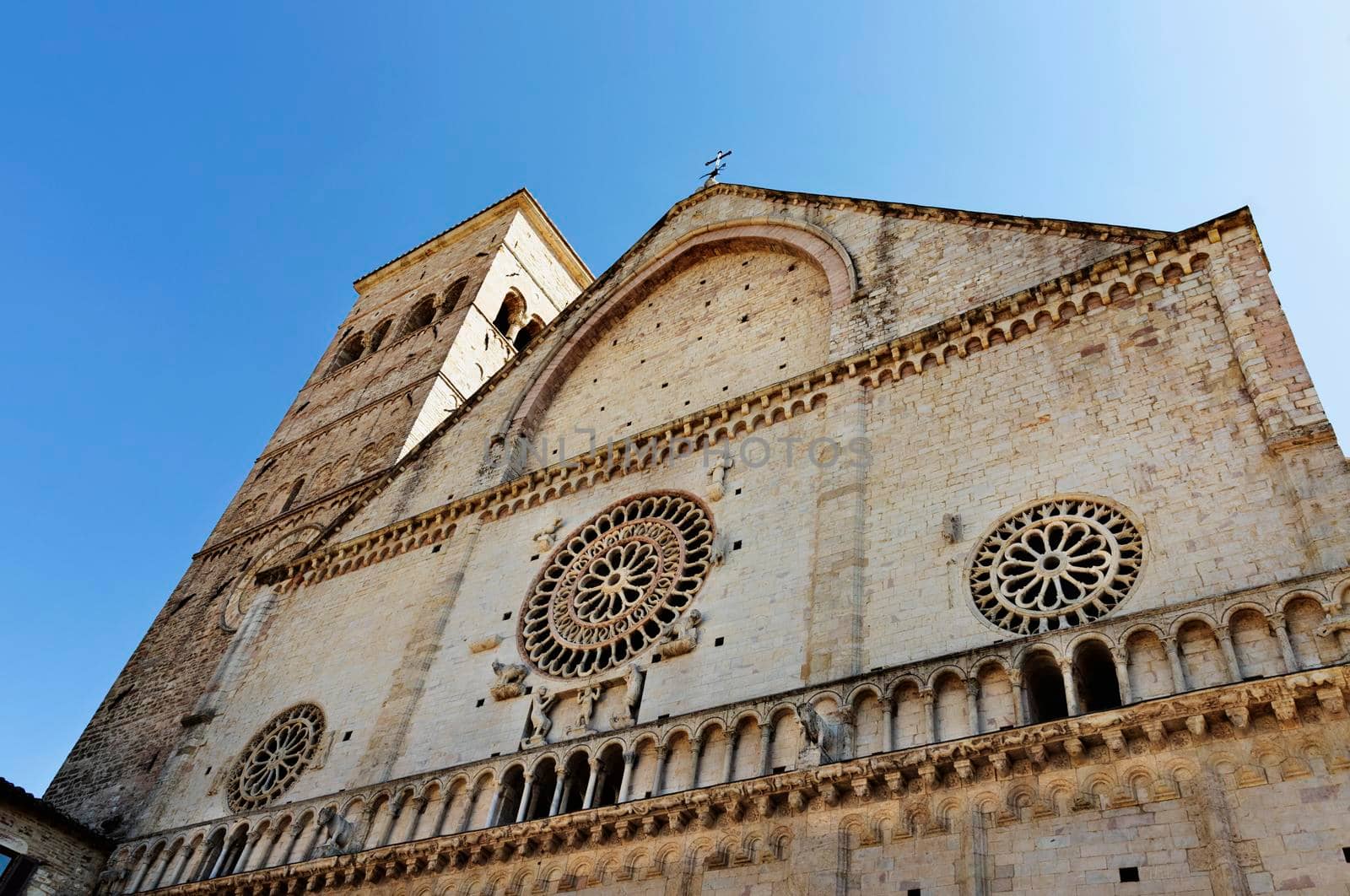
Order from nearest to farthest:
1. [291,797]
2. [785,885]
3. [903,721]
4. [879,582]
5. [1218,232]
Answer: [785,885], [903,721], [879,582], [1218,232], [291,797]

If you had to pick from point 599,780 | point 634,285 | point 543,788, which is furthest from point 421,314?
point 599,780

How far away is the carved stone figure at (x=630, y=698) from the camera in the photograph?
35.6ft

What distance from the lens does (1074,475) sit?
9977mm

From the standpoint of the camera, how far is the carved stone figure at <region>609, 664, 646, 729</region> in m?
10.8

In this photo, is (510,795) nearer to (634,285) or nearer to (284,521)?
(634,285)

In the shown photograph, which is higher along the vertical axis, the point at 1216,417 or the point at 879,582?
the point at 1216,417

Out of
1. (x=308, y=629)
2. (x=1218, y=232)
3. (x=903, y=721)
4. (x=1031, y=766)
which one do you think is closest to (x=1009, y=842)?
(x=1031, y=766)

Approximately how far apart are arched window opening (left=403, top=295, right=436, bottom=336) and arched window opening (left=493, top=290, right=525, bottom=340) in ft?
5.34

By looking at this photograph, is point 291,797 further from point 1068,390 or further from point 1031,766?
point 1068,390

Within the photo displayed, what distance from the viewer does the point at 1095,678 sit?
885cm

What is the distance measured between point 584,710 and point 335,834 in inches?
117

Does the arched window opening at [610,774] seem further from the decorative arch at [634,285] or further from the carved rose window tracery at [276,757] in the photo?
the decorative arch at [634,285]

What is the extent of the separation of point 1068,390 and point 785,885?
5.59 m

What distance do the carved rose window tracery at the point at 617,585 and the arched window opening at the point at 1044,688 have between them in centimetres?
406
